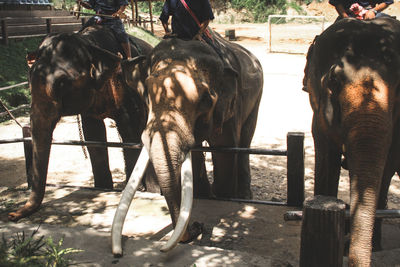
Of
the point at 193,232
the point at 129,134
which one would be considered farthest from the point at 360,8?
the point at 129,134

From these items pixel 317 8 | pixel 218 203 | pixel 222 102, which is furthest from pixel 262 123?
pixel 317 8

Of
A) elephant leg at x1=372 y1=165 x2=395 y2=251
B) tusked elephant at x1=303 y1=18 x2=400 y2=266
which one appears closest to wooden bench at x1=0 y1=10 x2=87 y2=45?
tusked elephant at x1=303 y1=18 x2=400 y2=266

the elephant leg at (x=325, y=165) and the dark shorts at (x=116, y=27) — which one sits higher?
the dark shorts at (x=116, y=27)

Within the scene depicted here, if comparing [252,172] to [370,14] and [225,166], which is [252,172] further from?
[370,14]

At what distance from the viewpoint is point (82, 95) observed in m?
4.94

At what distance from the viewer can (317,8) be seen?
125 feet

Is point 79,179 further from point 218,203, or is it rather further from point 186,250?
point 186,250

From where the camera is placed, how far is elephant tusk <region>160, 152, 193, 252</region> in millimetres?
2980

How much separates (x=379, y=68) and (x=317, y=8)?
3718 centimetres

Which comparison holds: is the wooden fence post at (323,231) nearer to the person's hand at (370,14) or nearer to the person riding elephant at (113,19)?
the person's hand at (370,14)

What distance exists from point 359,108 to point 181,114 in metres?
1.25

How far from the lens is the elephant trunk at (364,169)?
2.71 meters

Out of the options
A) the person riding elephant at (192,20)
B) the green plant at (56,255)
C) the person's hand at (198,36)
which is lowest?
the green plant at (56,255)

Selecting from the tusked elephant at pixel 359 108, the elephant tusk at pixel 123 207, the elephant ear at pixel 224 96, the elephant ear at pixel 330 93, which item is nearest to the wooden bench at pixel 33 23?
the elephant ear at pixel 224 96
